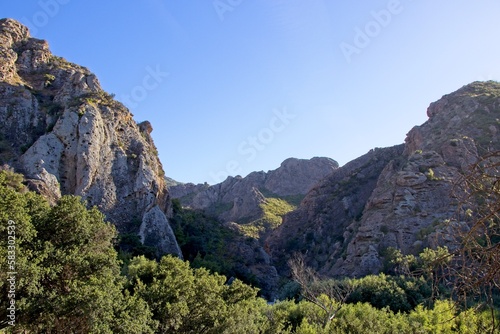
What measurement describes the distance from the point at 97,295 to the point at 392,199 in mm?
40199

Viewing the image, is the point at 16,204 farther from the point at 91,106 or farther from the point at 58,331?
the point at 91,106

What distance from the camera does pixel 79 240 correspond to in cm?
1278

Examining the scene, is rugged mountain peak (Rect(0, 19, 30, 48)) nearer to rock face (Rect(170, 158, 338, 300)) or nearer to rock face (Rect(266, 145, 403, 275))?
rock face (Rect(170, 158, 338, 300))

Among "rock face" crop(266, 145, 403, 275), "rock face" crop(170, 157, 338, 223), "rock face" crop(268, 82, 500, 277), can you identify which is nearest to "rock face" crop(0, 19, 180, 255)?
"rock face" crop(268, 82, 500, 277)

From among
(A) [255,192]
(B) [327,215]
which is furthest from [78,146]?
(A) [255,192]

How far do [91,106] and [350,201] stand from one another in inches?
1758

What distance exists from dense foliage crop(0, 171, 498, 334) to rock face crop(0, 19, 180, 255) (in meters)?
18.3

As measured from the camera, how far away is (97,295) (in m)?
10.8

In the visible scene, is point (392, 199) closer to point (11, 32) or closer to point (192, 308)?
point (192, 308)

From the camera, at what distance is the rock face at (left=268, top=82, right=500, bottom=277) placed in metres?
38.4


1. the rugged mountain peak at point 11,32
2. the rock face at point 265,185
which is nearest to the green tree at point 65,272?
the rugged mountain peak at point 11,32

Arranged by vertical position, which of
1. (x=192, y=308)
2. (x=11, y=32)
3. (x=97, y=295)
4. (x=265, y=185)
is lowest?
(x=192, y=308)

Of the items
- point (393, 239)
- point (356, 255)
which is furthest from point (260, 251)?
point (393, 239)

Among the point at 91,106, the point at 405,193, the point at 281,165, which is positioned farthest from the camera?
the point at 281,165
